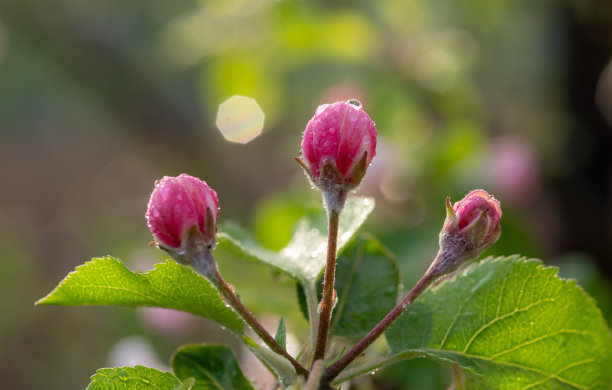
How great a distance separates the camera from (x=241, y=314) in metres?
0.59

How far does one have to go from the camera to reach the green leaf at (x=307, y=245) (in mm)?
710

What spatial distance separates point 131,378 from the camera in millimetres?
615

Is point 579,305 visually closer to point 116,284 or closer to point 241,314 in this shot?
point 241,314

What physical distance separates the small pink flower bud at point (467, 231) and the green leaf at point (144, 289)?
201mm

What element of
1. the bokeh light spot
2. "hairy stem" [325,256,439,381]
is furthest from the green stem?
the bokeh light spot

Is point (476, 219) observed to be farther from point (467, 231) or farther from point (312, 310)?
point (312, 310)

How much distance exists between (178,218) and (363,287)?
0.29 m

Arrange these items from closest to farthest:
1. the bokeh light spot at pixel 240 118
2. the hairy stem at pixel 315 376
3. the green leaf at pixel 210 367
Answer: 1. the hairy stem at pixel 315 376
2. the green leaf at pixel 210 367
3. the bokeh light spot at pixel 240 118

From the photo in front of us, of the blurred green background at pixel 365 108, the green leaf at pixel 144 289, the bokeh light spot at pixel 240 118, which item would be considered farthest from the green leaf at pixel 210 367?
the bokeh light spot at pixel 240 118

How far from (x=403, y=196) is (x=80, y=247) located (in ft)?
12.6

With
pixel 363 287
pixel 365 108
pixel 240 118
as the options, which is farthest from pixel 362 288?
pixel 240 118

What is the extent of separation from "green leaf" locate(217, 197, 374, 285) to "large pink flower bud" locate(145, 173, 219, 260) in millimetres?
101

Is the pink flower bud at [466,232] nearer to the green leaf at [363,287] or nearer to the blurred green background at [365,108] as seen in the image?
the green leaf at [363,287]

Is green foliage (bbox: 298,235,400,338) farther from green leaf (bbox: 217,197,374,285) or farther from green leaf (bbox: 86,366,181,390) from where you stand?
green leaf (bbox: 86,366,181,390)
